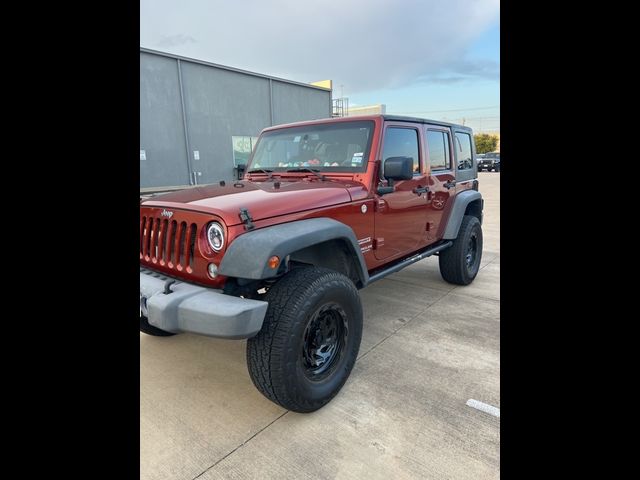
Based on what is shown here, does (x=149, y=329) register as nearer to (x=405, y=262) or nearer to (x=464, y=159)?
(x=405, y=262)

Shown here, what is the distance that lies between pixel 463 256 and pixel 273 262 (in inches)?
122

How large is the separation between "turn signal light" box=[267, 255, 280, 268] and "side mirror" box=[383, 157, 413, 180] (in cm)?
131

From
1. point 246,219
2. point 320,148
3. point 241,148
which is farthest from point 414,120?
point 241,148

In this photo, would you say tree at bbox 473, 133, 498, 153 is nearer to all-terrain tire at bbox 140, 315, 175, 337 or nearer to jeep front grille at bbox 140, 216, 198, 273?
all-terrain tire at bbox 140, 315, 175, 337

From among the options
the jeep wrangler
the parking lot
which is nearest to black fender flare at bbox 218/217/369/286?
the jeep wrangler

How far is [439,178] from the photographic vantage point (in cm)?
408

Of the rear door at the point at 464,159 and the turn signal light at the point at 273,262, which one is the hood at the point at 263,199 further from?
the rear door at the point at 464,159

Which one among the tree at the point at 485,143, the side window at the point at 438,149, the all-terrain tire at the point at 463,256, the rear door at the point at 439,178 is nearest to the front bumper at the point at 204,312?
the rear door at the point at 439,178

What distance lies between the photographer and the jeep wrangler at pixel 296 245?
2.07m

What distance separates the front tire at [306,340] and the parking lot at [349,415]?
0.19 metres

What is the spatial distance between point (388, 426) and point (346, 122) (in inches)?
93.4

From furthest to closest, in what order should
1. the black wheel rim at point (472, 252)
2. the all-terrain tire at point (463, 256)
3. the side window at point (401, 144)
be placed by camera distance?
the black wheel rim at point (472, 252) < the all-terrain tire at point (463, 256) < the side window at point (401, 144)

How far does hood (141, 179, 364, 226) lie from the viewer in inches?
90.9
